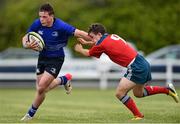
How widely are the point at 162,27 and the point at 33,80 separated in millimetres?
9186

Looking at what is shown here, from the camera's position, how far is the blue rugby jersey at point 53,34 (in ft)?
44.9

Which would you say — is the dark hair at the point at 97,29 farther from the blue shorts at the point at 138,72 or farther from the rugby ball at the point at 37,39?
the rugby ball at the point at 37,39

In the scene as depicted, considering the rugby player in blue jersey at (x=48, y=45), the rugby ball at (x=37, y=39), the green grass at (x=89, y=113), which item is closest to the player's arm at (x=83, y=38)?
the rugby player in blue jersey at (x=48, y=45)

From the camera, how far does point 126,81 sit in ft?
42.3

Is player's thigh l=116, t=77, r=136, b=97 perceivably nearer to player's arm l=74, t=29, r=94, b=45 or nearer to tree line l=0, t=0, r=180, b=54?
player's arm l=74, t=29, r=94, b=45

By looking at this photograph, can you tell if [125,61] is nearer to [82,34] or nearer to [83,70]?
[82,34]

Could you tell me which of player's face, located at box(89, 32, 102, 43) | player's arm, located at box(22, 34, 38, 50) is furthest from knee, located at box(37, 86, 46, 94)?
player's face, located at box(89, 32, 102, 43)

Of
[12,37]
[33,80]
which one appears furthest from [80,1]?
[33,80]

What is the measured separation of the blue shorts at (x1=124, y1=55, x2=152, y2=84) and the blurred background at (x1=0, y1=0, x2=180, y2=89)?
15215 millimetres

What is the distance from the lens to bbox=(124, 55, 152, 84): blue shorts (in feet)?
42.2

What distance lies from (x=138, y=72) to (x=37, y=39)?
203 cm

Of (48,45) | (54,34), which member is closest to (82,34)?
(54,34)

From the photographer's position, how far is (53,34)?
1370 cm

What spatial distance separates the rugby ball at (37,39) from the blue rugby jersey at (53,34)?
0.19m
